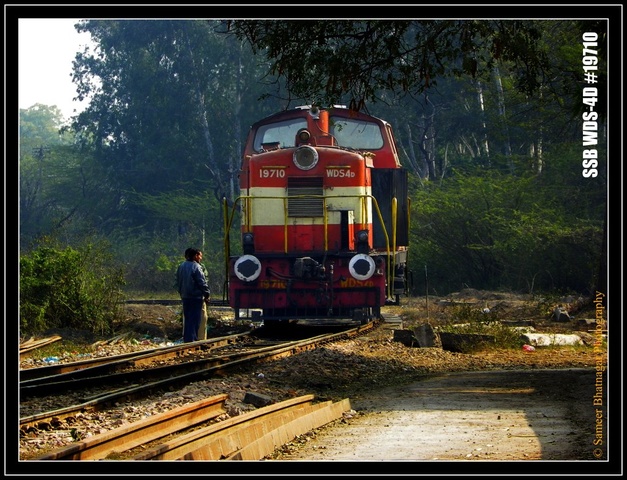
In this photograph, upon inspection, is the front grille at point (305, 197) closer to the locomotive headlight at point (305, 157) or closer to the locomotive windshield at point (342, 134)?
the locomotive headlight at point (305, 157)

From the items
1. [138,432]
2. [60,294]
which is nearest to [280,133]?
[60,294]

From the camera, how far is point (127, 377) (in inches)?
415

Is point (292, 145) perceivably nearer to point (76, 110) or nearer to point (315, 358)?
point (315, 358)

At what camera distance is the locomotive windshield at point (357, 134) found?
54.2 feet

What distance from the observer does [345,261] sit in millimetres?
15320

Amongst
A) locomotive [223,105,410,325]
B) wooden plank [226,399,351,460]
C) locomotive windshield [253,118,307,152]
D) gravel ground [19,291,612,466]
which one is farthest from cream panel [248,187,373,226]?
wooden plank [226,399,351,460]

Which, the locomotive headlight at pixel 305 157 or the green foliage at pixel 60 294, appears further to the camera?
the green foliage at pixel 60 294

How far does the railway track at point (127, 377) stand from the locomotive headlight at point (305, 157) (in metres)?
2.82

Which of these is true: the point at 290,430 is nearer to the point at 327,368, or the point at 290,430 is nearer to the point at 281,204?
the point at 327,368

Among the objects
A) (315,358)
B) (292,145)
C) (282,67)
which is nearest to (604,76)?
(282,67)

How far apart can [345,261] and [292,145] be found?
7.52ft

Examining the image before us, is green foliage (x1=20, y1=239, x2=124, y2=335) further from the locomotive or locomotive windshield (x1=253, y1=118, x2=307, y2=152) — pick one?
locomotive windshield (x1=253, y1=118, x2=307, y2=152)

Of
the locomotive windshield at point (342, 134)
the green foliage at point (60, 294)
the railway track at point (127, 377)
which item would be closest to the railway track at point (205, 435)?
the railway track at point (127, 377)
